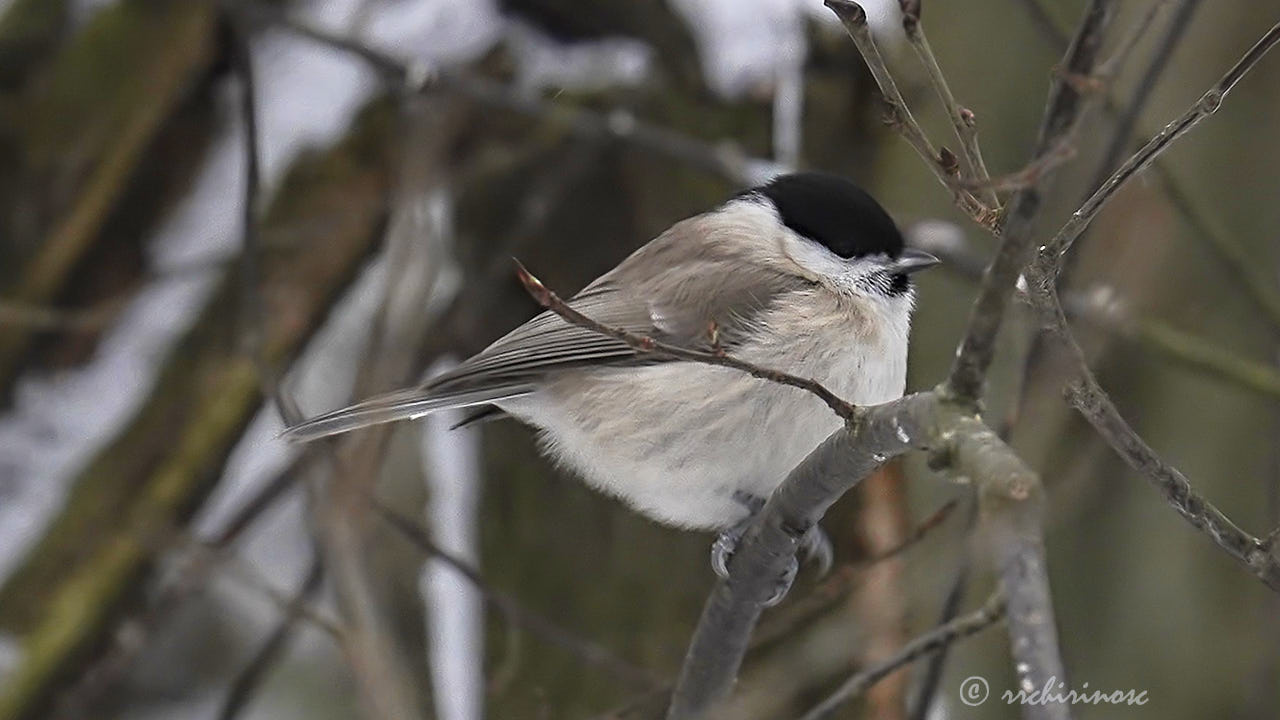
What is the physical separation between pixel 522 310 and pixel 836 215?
1228mm

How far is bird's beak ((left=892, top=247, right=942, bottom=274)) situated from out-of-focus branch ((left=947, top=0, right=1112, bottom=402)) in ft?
4.75

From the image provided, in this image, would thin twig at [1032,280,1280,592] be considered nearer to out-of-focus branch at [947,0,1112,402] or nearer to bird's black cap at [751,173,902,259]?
out-of-focus branch at [947,0,1112,402]

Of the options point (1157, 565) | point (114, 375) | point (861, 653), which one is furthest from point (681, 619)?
point (114, 375)

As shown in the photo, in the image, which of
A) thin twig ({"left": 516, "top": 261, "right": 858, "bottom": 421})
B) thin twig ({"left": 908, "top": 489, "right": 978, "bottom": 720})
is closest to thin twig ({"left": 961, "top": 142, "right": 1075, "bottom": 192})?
thin twig ({"left": 516, "top": 261, "right": 858, "bottom": 421})

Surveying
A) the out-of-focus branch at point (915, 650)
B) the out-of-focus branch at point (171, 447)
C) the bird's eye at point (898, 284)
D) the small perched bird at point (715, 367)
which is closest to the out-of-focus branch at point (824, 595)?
the small perched bird at point (715, 367)

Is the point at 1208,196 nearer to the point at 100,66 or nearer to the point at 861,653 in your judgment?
the point at 861,653

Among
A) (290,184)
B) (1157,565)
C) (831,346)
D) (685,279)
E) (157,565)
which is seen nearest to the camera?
(831,346)

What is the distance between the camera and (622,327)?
297cm

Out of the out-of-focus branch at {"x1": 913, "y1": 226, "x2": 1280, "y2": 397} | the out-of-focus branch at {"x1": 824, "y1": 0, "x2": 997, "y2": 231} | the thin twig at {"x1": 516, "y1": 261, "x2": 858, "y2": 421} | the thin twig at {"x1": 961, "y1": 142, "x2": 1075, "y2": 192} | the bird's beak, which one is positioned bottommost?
the out-of-focus branch at {"x1": 913, "y1": 226, "x2": 1280, "y2": 397}

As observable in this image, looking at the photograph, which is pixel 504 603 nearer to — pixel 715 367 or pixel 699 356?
pixel 715 367

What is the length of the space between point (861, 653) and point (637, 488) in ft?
2.20

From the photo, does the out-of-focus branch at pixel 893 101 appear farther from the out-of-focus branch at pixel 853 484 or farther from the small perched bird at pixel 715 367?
the small perched bird at pixel 715 367

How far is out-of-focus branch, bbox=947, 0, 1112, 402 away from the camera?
1209 millimetres

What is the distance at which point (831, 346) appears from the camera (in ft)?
9.14
